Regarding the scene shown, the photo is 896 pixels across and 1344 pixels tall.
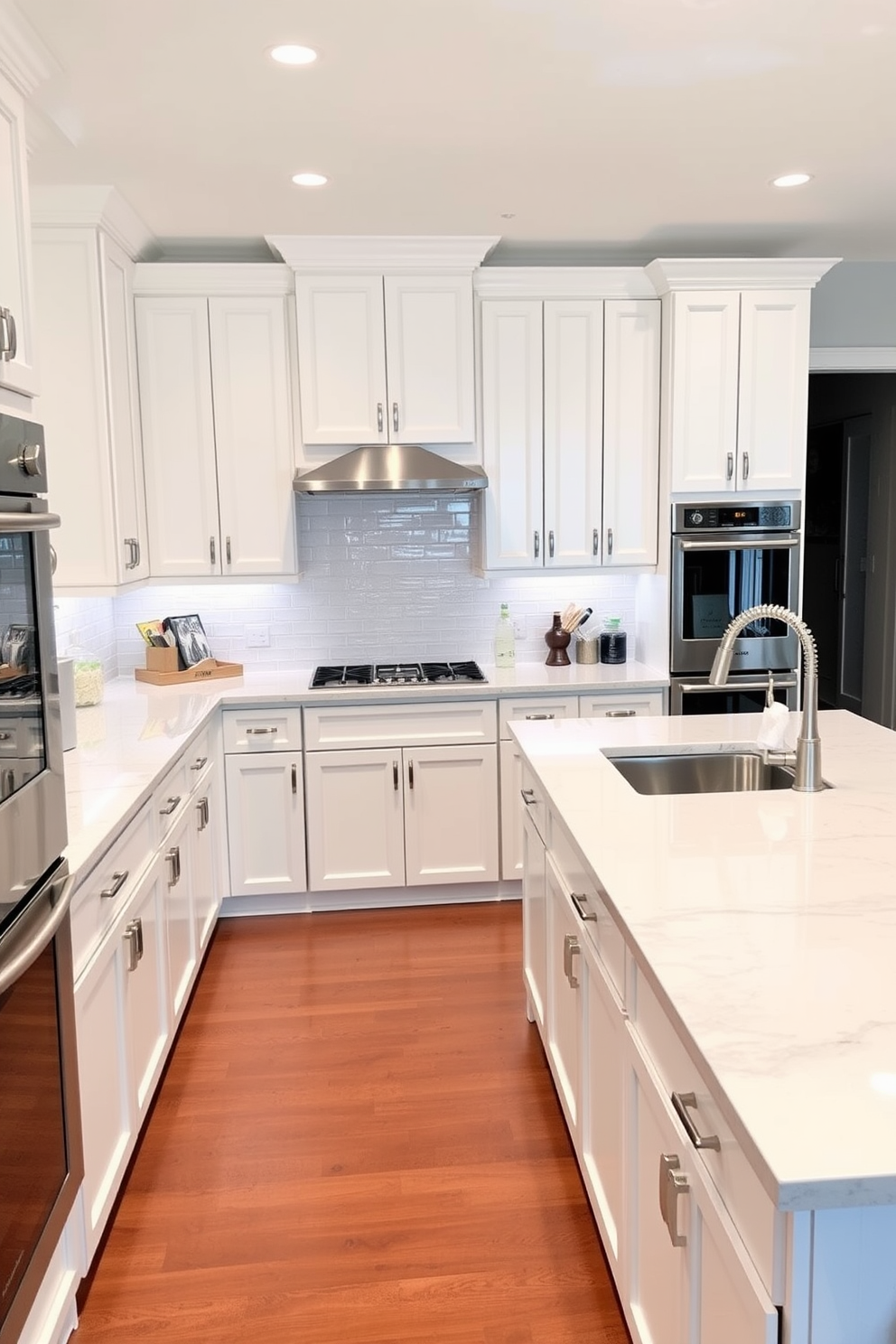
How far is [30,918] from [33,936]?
0.06 m

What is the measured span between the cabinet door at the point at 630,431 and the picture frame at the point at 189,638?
1.75 m

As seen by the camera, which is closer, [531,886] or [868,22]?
[868,22]

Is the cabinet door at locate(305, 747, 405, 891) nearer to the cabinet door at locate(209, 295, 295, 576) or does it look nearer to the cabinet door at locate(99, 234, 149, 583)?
the cabinet door at locate(209, 295, 295, 576)

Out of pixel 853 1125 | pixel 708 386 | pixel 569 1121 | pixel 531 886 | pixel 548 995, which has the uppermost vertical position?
pixel 708 386

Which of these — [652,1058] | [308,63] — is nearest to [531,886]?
[652,1058]

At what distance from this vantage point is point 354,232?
12.8ft

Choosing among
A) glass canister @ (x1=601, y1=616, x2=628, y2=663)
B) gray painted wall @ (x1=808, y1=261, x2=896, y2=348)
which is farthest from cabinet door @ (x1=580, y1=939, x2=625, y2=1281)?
gray painted wall @ (x1=808, y1=261, x2=896, y2=348)

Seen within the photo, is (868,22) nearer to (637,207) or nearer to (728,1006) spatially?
(637,207)

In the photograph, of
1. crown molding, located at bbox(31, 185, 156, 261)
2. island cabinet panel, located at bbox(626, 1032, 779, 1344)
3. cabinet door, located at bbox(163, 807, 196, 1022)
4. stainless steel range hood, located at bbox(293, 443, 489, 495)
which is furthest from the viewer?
stainless steel range hood, located at bbox(293, 443, 489, 495)

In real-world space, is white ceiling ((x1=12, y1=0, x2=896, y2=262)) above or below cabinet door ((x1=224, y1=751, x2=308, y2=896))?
above

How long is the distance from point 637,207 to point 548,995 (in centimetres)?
275

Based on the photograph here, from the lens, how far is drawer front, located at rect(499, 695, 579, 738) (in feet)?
13.4

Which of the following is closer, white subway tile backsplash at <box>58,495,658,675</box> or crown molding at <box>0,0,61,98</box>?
crown molding at <box>0,0,61,98</box>

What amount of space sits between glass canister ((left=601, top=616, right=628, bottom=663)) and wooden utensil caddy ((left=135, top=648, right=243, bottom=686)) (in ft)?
5.33
